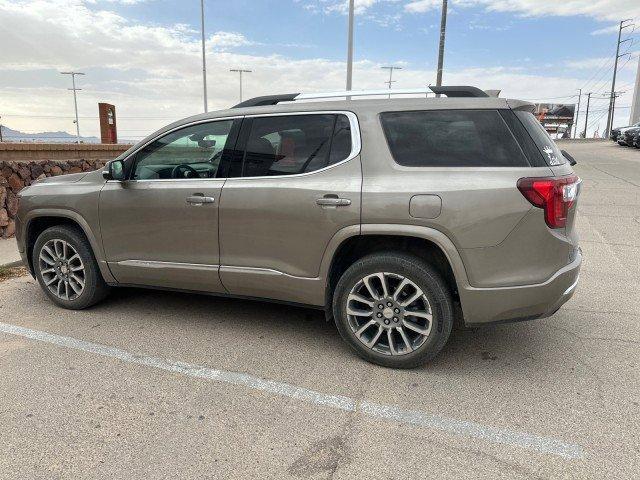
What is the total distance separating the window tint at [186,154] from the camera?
388 centimetres

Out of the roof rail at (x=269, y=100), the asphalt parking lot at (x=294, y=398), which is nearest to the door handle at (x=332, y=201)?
the roof rail at (x=269, y=100)

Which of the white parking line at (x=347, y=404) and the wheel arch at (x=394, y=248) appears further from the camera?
the wheel arch at (x=394, y=248)

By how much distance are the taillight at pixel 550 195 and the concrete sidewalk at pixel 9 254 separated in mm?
5867

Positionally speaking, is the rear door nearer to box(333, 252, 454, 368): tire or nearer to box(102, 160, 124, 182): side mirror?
box(333, 252, 454, 368): tire

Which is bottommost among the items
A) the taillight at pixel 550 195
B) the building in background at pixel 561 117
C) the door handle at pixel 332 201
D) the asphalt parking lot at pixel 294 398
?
the asphalt parking lot at pixel 294 398

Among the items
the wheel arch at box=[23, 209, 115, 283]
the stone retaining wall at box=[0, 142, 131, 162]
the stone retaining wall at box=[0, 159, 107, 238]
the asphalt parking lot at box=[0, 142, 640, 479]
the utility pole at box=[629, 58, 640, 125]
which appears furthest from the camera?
the utility pole at box=[629, 58, 640, 125]

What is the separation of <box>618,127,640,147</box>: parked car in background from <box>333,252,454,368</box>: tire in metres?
30.9

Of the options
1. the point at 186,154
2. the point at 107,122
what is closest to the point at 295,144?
the point at 186,154

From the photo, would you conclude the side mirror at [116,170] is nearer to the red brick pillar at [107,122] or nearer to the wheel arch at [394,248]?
the wheel arch at [394,248]

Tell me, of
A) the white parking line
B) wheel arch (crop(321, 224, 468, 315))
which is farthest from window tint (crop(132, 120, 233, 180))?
the white parking line

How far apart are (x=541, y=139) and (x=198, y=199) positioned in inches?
95.0

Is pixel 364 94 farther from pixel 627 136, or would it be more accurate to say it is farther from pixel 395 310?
pixel 627 136

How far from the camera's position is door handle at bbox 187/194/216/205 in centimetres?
375

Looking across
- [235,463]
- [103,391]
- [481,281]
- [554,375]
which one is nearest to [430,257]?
[481,281]
